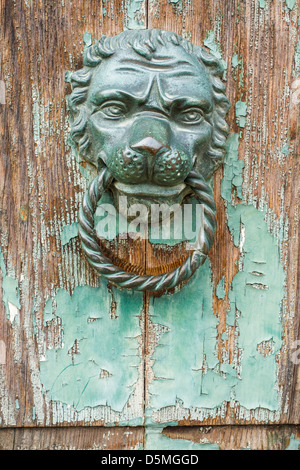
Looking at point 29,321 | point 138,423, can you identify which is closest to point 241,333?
point 138,423

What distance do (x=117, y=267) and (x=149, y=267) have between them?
78 millimetres

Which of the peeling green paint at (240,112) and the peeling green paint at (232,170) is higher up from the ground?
the peeling green paint at (240,112)

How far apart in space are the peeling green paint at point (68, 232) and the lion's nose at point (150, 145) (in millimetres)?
189

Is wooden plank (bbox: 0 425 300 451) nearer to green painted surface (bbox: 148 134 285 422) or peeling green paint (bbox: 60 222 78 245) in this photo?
green painted surface (bbox: 148 134 285 422)

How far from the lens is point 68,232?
2.54 ft

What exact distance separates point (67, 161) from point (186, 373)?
40 cm

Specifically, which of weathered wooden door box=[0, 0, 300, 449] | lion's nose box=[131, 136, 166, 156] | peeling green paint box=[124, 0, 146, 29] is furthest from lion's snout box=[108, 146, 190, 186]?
peeling green paint box=[124, 0, 146, 29]

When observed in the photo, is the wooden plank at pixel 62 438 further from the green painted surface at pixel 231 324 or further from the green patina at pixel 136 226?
the green patina at pixel 136 226

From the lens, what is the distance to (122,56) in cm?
71

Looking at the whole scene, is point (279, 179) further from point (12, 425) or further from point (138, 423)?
point (12, 425)

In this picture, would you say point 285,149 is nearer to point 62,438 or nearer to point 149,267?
point 149,267

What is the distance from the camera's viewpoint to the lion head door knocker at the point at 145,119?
691 mm

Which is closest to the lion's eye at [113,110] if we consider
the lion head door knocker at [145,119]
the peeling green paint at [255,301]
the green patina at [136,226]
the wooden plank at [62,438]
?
the lion head door knocker at [145,119]

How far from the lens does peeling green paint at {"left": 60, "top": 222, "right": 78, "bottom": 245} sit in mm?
773
